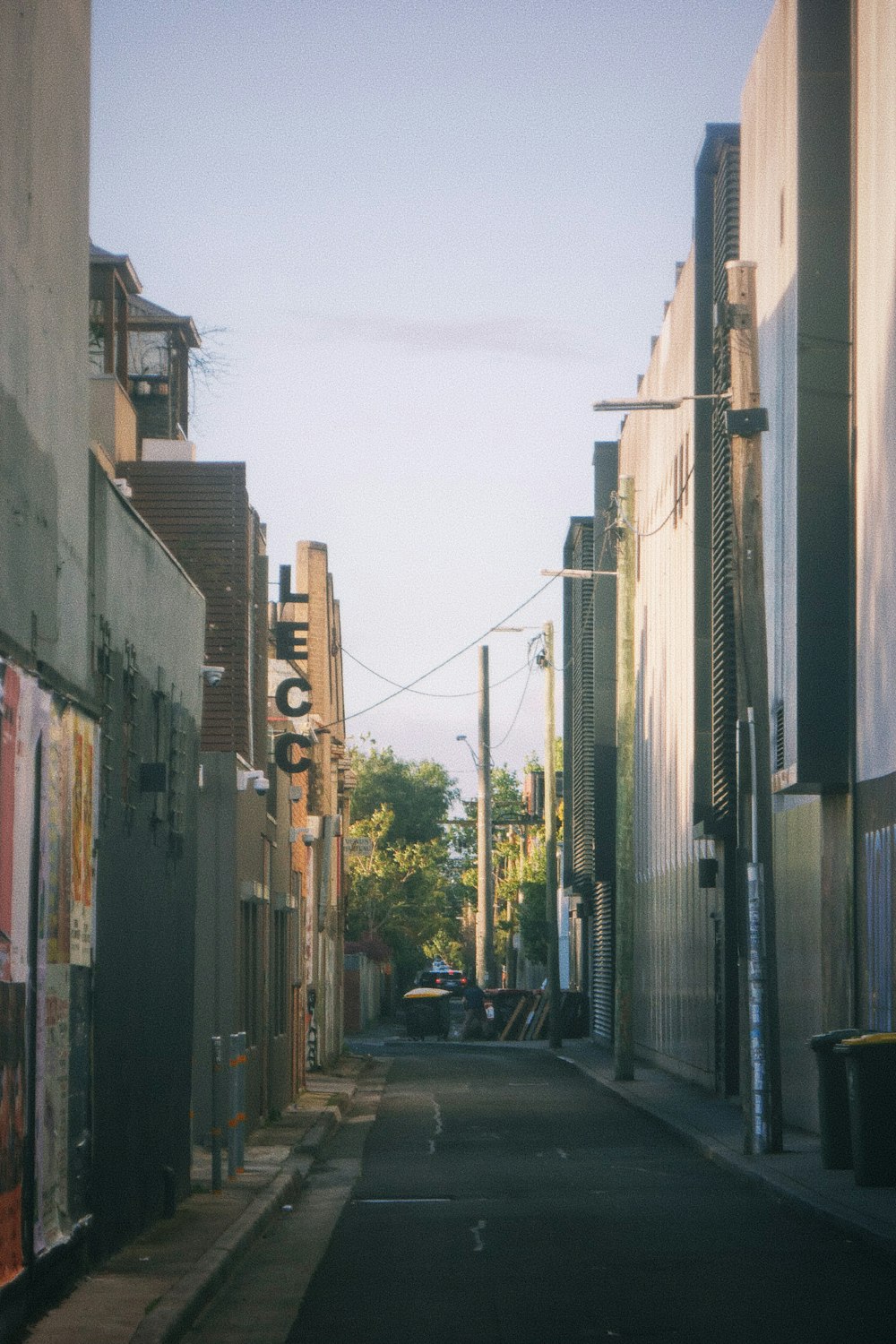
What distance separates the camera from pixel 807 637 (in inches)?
826

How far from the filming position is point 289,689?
3322 centimetres

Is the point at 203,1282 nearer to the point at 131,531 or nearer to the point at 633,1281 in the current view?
the point at 633,1281

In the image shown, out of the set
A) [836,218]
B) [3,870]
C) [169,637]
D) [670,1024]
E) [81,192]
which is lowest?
[670,1024]

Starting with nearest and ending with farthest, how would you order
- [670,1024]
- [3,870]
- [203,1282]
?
[3,870] < [203,1282] < [670,1024]

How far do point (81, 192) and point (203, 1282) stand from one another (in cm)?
620

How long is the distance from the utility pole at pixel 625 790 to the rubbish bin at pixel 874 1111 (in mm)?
15843

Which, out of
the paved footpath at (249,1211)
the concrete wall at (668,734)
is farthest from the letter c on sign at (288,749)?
the concrete wall at (668,734)

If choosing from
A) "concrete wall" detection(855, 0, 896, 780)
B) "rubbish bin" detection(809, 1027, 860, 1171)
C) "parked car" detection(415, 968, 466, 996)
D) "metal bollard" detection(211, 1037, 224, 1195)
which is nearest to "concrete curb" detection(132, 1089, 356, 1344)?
"metal bollard" detection(211, 1037, 224, 1195)

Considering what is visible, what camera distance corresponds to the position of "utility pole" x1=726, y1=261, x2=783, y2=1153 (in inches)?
746

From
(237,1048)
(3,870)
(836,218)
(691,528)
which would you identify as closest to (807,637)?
(836,218)

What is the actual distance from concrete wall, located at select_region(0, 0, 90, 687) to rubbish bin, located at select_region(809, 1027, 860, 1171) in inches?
349

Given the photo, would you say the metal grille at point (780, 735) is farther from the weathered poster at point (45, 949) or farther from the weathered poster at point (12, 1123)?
the weathered poster at point (12, 1123)

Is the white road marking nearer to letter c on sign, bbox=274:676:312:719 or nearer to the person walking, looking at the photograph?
letter c on sign, bbox=274:676:312:719

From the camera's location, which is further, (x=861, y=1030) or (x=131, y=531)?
(x=861, y=1030)
